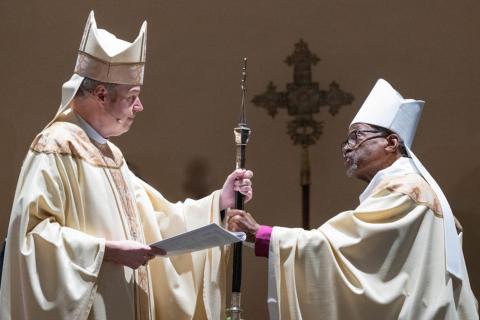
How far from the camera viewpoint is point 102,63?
17.3 feet

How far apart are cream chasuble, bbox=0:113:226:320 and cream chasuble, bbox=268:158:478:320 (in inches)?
14.4

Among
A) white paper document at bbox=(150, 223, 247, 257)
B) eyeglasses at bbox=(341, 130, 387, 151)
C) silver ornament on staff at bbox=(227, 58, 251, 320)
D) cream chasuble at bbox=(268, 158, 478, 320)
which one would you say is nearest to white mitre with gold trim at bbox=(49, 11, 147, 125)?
silver ornament on staff at bbox=(227, 58, 251, 320)

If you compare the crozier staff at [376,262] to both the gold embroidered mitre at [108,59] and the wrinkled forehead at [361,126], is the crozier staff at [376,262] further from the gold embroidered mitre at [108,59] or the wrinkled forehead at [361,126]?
the gold embroidered mitre at [108,59]

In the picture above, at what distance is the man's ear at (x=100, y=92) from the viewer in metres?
5.27

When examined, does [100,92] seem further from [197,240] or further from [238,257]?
[238,257]

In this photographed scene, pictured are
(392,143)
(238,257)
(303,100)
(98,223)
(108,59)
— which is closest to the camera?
(98,223)

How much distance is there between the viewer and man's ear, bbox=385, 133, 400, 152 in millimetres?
5914

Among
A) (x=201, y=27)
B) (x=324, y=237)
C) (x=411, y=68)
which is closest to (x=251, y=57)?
(x=201, y=27)

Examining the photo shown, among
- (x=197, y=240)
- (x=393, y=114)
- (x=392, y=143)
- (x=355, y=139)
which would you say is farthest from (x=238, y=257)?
(x=393, y=114)

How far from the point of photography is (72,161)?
16.7 feet

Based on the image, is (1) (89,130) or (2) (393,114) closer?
(1) (89,130)

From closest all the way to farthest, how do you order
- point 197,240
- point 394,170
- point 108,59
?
point 197,240 → point 108,59 → point 394,170

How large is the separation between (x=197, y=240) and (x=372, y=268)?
3.24 ft

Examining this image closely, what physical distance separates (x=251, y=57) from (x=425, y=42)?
1178mm
